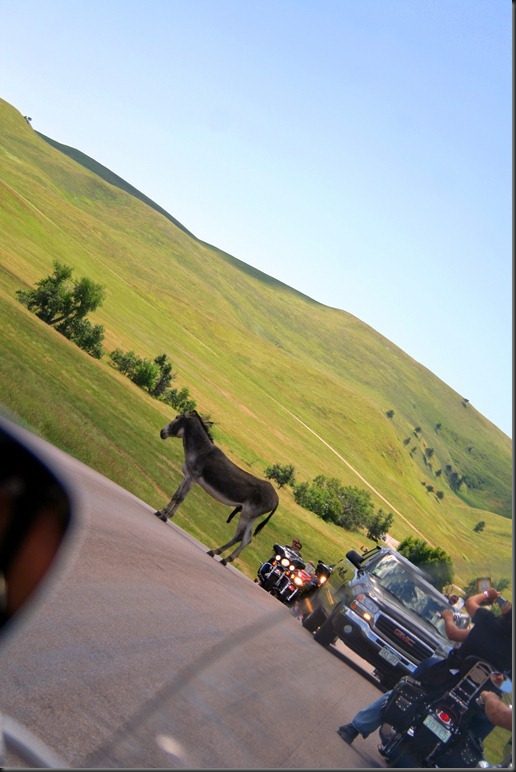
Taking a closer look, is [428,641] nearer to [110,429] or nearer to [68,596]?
[68,596]

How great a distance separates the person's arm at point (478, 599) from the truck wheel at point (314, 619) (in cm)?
252

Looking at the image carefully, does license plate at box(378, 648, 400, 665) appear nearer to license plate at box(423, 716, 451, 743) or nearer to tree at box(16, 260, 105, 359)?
license plate at box(423, 716, 451, 743)

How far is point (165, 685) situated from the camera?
5.84 metres

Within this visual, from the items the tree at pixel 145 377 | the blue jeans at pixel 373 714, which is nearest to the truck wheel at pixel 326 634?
the blue jeans at pixel 373 714

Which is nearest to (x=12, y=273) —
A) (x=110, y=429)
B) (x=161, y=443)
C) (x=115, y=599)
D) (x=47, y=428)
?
(x=161, y=443)

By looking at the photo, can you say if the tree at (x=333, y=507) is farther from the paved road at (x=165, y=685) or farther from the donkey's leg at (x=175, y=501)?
the paved road at (x=165, y=685)

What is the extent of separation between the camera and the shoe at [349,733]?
149 inches

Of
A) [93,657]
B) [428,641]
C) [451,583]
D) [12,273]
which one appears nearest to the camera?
[451,583]

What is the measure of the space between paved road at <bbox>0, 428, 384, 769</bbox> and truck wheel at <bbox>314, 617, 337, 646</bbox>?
0.52 ft

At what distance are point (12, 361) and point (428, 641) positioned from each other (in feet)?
98.7

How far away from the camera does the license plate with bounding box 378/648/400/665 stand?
4984 millimetres

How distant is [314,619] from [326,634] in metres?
0.21

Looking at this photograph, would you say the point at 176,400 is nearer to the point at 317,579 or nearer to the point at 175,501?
the point at 175,501

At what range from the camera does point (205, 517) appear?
3319 cm
